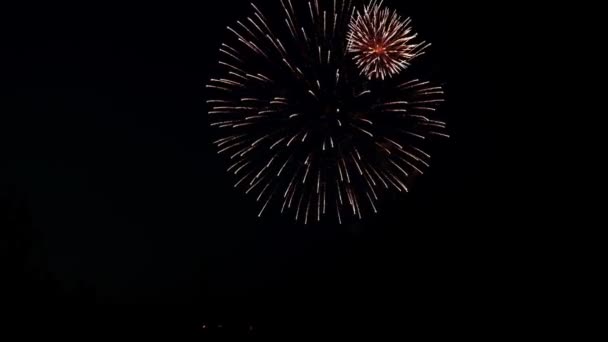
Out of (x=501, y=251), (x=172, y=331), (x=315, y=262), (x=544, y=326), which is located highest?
(x=315, y=262)

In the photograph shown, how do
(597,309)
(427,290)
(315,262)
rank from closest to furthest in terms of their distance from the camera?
(597,309) < (427,290) < (315,262)

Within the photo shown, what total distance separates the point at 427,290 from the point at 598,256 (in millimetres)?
4004

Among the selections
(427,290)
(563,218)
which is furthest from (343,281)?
(563,218)

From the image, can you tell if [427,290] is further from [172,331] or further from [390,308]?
[172,331]

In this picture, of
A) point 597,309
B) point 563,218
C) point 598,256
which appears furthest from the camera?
point 563,218

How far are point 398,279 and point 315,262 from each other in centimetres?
397

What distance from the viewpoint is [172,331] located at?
49.9 ft

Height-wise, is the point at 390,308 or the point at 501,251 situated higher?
the point at 501,251

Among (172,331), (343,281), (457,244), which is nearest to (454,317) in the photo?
(457,244)

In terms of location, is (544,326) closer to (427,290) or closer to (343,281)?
(427,290)

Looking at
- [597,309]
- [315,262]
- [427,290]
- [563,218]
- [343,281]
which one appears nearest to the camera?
[597,309]

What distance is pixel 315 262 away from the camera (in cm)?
2027

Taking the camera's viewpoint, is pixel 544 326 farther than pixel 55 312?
No

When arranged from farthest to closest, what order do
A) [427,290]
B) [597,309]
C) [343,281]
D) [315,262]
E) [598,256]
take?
1. [315,262]
2. [343,281]
3. [427,290]
4. [598,256]
5. [597,309]
